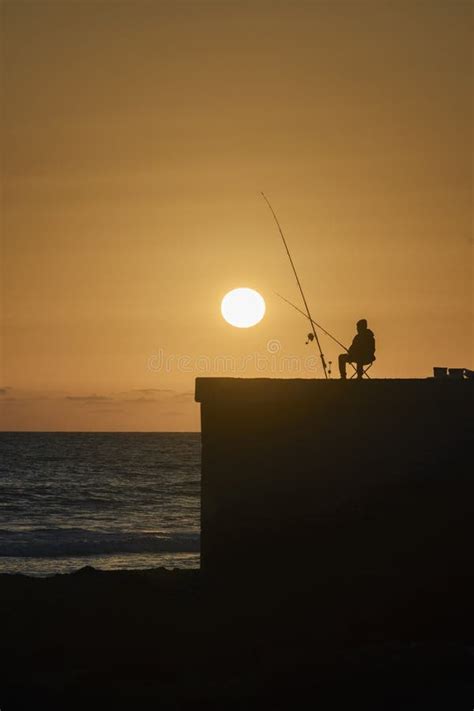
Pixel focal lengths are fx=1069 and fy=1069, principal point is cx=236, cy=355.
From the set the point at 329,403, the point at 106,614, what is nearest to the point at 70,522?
the point at 106,614

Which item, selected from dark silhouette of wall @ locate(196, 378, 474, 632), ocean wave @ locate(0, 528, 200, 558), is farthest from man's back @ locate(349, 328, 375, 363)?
ocean wave @ locate(0, 528, 200, 558)

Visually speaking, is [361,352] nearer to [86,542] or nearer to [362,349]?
[362,349]

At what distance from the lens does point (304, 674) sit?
445 inches

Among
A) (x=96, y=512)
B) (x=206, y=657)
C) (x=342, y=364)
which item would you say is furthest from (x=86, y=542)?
(x=206, y=657)

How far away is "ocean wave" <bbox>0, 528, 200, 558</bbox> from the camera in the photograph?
95.8 feet

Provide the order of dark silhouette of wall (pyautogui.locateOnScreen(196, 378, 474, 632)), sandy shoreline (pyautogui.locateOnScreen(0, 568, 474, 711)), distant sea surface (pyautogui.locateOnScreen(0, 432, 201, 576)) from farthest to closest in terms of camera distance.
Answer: distant sea surface (pyautogui.locateOnScreen(0, 432, 201, 576)), dark silhouette of wall (pyautogui.locateOnScreen(196, 378, 474, 632)), sandy shoreline (pyautogui.locateOnScreen(0, 568, 474, 711))

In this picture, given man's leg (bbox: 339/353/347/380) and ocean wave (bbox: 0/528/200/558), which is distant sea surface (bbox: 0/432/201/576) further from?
man's leg (bbox: 339/353/347/380)

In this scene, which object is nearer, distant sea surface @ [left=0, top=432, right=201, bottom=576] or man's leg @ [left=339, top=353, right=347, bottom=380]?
man's leg @ [left=339, top=353, right=347, bottom=380]

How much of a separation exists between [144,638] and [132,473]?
51.4 m

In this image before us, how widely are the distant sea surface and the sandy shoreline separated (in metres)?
11.9

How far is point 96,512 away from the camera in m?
41.3

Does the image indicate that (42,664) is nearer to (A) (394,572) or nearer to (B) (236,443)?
(B) (236,443)

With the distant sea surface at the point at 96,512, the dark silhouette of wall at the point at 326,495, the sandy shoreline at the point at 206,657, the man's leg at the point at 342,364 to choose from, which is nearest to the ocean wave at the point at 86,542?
the distant sea surface at the point at 96,512

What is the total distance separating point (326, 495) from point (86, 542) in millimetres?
19820
